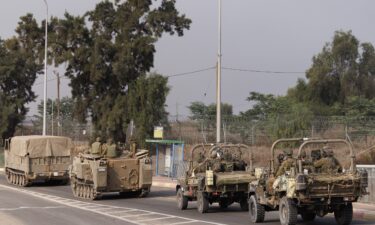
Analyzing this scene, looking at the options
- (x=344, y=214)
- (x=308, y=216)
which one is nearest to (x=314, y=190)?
(x=344, y=214)

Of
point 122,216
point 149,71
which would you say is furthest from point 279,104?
point 122,216

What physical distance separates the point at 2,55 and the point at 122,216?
56926 millimetres

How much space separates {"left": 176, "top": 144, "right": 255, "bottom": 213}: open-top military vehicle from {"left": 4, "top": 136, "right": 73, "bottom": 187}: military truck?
49.3 ft

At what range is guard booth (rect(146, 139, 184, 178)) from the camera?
122 feet

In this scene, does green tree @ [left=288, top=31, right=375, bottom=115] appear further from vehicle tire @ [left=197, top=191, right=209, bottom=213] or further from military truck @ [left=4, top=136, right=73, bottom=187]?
vehicle tire @ [left=197, top=191, right=209, bottom=213]

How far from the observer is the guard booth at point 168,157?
3709 cm

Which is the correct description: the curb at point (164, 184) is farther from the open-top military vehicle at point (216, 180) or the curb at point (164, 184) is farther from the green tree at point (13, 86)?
the green tree at point (13, 86)

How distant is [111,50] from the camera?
5172 cm

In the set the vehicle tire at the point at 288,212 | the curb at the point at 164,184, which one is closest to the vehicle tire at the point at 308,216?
the vehicle tire at the point at 288,212

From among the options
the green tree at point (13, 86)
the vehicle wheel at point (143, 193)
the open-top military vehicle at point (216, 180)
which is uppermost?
the green tree at point (13, 86)

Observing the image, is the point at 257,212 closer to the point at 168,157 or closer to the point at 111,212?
the point at 111,212

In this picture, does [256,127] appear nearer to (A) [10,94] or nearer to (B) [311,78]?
(B) [311,78]

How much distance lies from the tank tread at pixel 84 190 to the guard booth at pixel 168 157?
8.80 meters

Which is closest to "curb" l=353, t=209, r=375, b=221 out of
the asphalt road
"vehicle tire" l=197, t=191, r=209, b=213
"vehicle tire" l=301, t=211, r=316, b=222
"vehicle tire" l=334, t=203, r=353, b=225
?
the asphalt road
